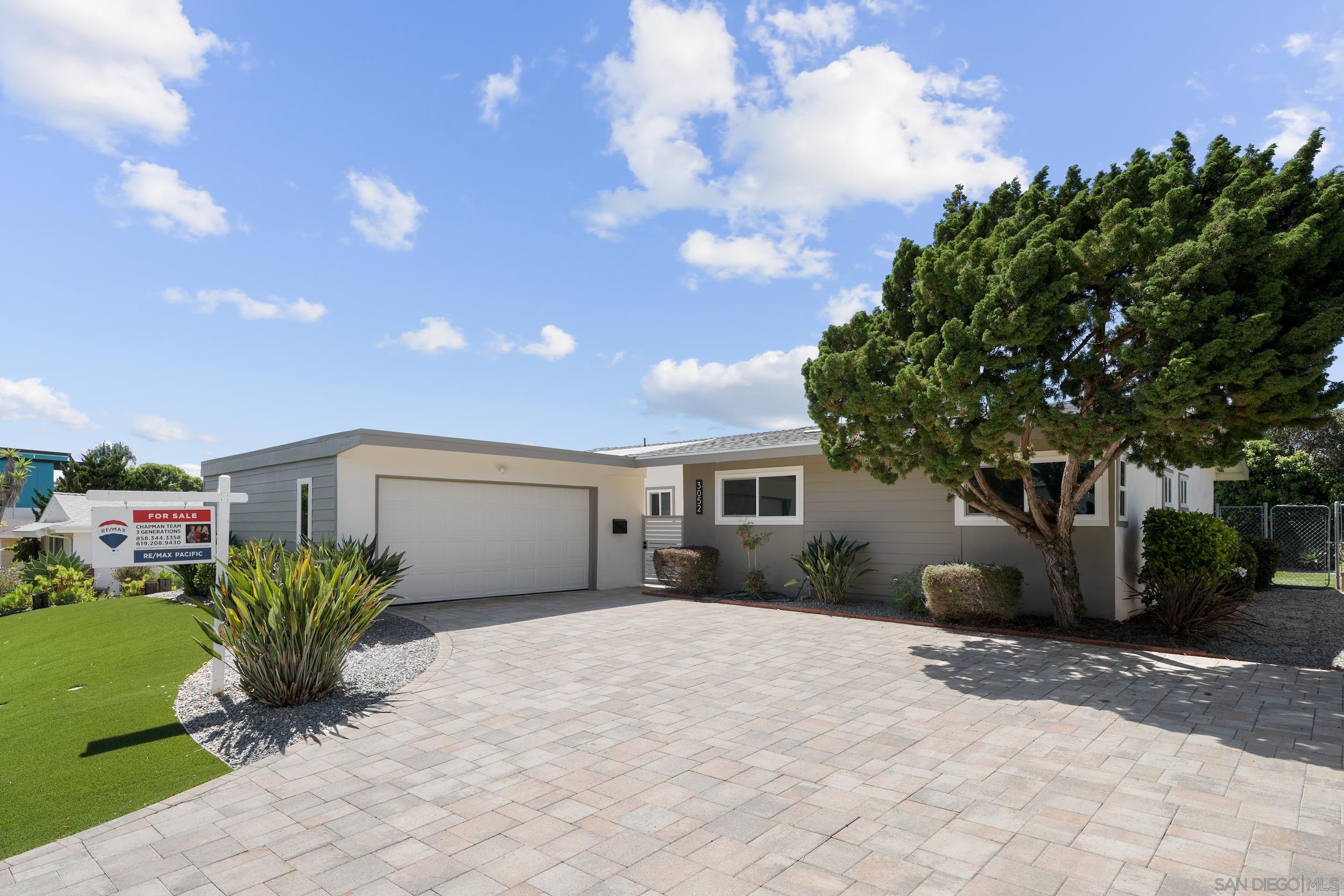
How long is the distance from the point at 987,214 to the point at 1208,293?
7.87 feet

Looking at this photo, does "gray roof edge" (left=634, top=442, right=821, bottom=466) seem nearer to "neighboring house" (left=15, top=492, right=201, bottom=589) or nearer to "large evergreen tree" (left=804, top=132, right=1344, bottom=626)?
"large evergreen tree" (left=804, top=132, right=1344, bottom=626)

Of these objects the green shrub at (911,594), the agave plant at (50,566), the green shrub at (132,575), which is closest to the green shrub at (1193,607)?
the green shrub at (911,594)

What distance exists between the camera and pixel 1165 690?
5.89m

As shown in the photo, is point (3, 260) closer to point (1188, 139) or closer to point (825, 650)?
point (825, 650)

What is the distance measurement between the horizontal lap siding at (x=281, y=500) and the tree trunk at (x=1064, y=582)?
991 cm

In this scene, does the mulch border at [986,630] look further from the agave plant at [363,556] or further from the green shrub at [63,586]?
the green shrub at [63,586]

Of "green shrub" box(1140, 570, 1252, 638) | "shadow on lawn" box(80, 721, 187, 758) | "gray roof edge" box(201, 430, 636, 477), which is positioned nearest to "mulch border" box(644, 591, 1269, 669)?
"green shrub" box(1140, 570, 1252, 638)

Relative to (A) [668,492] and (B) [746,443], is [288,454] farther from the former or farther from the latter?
(A) [668,492]

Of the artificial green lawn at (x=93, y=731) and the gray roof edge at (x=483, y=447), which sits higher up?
the gray roof edge at (x=483, y=447)

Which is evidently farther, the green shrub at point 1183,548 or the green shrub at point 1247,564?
Answer: the green shrub at point 1247,564

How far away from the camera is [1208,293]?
6.19m

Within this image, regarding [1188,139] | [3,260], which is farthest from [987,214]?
[3,260]

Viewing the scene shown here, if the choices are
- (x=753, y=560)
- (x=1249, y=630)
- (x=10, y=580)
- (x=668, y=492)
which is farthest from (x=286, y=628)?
(x=10, y=580)

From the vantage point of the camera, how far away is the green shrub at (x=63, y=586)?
→ 14.9 meters
